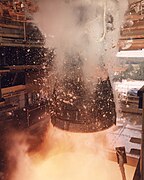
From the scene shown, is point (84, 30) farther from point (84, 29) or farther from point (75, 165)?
point (75, 165)

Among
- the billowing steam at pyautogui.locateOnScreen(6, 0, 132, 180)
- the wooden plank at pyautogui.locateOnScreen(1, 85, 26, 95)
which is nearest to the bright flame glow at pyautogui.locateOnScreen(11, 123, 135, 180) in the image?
the billowing steam at pyautogui.locateOnScreen(6, 0, 132, 180)

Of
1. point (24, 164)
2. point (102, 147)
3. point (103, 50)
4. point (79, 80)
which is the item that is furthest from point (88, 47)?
point (24, 164)

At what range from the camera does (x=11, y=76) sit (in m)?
8.22

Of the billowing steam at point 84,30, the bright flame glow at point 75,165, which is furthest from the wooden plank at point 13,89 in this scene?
the billowing steam at point 84,30

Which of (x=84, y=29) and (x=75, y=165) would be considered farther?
(x=75, y=165)

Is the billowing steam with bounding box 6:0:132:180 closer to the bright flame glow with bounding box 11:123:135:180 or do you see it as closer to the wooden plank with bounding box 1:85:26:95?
the bright flame glow with bounding box 11:123:135:180

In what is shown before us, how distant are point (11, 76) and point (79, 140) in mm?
5020

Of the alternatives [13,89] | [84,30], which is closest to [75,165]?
[84,30]

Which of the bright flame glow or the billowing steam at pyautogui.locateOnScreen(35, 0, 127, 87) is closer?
the billowing steam at pyautogui.locateOnScreen(35, 0, 127, 87)

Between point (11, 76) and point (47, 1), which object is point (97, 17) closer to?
point (47, 1)

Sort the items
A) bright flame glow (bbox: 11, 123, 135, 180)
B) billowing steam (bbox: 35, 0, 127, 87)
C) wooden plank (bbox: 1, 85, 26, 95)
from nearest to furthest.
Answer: billowing steam (bbox: 35, 0, 127, 87) < bright flame glow (bbox: 11, 123, 135, 180) < wooden plank (bbox: 1, 85, 26, 95)

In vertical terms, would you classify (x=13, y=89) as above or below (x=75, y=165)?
above

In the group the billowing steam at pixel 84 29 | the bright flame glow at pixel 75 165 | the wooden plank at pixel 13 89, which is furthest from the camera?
the wooden plank at pixel 13 89

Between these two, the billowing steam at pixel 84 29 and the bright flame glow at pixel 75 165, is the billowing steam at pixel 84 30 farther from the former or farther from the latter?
the bright flame glow at pixel 75 165
